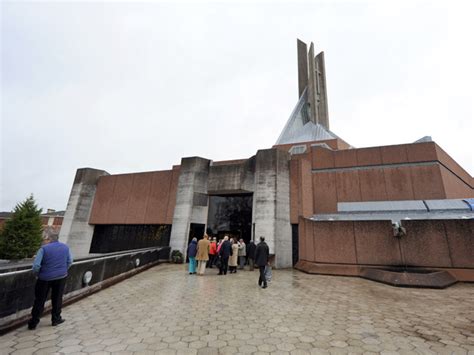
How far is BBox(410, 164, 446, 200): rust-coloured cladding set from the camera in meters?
13.7

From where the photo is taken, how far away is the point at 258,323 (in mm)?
4566

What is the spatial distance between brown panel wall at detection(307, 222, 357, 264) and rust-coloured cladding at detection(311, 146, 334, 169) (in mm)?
5908

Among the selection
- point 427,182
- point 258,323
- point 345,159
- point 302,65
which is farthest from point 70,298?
point 302,65

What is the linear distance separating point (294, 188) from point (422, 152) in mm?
7987

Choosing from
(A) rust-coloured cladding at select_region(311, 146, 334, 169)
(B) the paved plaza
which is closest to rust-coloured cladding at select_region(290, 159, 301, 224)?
(A) rust-coloured cladding at select_region(311, 146, 334, 169)

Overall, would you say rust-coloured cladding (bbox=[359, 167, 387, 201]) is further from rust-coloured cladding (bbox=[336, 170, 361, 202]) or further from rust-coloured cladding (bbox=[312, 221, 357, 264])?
rust-coloured cladding (bbox=[312, 221, 357, 264])

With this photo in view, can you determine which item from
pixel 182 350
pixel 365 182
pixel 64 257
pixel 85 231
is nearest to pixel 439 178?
pixel 365 182

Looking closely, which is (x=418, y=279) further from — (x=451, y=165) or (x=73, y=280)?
(x=451, y=165)

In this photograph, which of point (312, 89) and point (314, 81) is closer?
point (312, 89)

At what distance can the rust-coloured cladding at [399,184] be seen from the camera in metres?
14.2

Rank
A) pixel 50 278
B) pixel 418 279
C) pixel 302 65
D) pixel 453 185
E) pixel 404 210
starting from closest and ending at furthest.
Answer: pixel 50 278, pixel 418 279, pixel 404 210, pixel 453 185, pixel 302 65

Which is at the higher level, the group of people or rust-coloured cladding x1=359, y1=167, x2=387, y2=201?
rust-coloured cladding x1=359, y1=167, x2=387, y2=201

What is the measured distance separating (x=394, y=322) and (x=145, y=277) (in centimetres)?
850

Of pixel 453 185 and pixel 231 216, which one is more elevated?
pixel 453 185
